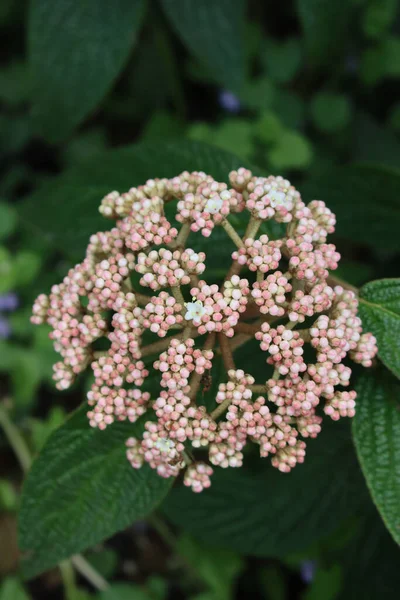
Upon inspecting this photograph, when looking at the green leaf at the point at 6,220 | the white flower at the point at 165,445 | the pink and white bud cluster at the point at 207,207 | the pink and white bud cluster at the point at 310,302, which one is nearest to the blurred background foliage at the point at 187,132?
the green leaf at the point at 6,220

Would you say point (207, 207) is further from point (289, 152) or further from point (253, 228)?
point (289, 152)

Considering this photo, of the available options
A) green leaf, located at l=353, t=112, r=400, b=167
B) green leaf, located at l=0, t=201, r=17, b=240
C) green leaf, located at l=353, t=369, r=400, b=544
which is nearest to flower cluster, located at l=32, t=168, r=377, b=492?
green leaf, located at l=353, t=369, r=400, b=544

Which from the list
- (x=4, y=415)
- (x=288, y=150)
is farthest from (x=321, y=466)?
(x=288, y=150)

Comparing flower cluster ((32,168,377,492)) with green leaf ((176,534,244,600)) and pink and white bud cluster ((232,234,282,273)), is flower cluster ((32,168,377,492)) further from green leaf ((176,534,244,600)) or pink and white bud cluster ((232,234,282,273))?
green leaf ((176,534,244,600))

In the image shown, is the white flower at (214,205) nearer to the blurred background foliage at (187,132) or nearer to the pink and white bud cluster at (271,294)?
the pink and white bud cluster at (271,294)

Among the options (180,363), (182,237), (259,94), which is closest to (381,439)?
(180,363)
